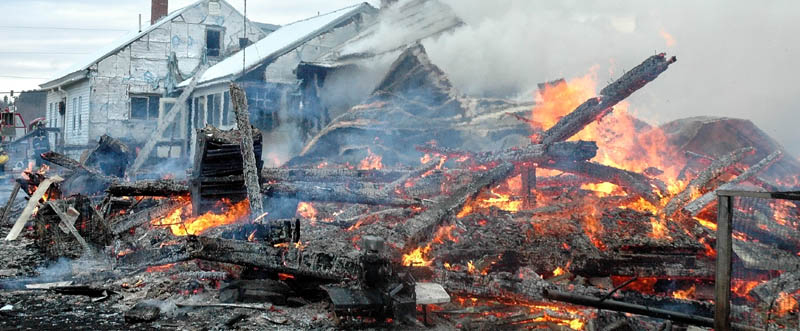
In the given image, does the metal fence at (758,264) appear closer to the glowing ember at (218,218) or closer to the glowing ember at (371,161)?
the glowing ember at (218,218)

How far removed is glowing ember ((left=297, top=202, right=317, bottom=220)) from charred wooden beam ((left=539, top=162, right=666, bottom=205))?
4661 millimetres

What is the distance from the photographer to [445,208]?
9109 mm

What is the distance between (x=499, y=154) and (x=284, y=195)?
4.60 m

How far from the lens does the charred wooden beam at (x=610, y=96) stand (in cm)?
1098

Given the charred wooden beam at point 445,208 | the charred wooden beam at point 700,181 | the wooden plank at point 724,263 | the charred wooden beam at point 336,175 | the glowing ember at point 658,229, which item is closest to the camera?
the wooden plank at point 724,263

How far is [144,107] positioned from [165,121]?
3271 millimetres

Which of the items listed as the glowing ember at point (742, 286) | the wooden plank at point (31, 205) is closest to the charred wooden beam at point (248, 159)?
the wooden plank at point (31, 205)

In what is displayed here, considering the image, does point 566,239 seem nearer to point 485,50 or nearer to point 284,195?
point 284,195

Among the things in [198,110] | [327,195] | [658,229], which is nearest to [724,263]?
[658,229]

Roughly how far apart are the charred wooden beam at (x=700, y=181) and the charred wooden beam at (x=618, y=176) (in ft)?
2.00

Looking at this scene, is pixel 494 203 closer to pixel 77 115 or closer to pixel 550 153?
pixel 550 153

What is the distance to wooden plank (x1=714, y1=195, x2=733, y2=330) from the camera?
4.19 meters

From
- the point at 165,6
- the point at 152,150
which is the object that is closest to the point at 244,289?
the point at 152,150

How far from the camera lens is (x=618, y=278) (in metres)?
7.03
